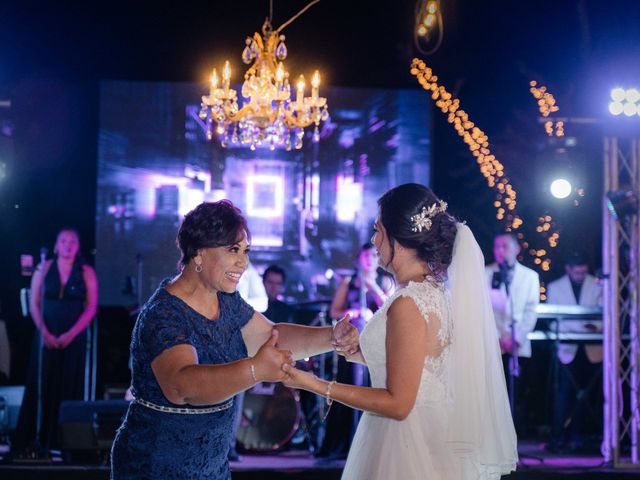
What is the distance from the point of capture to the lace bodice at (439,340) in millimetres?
3189

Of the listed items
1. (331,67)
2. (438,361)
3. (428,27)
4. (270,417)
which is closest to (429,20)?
(428,27)

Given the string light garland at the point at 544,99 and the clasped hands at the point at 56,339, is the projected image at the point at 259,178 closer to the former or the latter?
the string light garland at the point at 544,99

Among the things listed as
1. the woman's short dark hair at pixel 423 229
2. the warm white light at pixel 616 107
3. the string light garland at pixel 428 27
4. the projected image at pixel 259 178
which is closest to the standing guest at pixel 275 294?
the projected image at pixel 259 178

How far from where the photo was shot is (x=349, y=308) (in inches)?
294

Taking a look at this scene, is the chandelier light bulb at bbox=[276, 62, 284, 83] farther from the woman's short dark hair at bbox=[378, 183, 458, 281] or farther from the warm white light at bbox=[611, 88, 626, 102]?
the woman's short dark hair at bbox=[378, 183, 458, 281]

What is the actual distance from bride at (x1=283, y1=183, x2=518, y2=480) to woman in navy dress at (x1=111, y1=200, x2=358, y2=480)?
0.54 m

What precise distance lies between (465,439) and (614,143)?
4.64 m

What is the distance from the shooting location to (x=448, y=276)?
11.3 ft

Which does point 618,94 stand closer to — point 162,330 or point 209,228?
point 209,228

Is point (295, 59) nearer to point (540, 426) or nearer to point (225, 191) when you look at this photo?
point (225, 191)

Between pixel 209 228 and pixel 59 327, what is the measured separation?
4671mm

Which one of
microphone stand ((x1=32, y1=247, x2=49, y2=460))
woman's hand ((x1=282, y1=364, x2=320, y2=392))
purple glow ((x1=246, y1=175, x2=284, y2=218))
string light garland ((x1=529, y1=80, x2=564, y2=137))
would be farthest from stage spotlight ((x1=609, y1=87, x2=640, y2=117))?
woman's hand ((x1=282, y1=364, x2=320, y2=392))

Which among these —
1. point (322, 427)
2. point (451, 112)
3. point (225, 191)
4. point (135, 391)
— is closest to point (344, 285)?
point (322, 427)

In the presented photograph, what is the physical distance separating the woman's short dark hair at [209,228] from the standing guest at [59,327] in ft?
14.7
